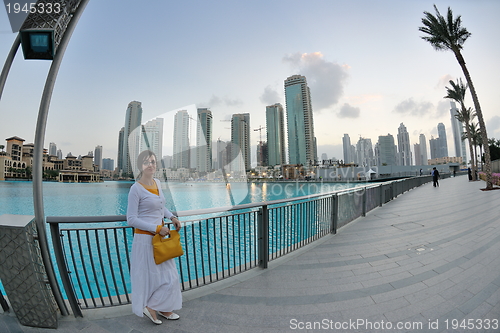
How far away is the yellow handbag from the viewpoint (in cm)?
214

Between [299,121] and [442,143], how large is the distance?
9974 cm

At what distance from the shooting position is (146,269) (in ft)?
7.19

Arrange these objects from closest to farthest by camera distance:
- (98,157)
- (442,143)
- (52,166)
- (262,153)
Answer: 1. (52,166)
2. (98,157)
3. (262,153)
4. (442,143)

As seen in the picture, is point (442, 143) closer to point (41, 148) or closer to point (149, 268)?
point (149, 268)

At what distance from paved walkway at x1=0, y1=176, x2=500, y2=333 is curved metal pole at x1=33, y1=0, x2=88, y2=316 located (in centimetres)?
53

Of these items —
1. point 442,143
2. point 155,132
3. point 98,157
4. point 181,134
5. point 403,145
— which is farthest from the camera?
point 403,145

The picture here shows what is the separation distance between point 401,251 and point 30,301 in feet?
17.3

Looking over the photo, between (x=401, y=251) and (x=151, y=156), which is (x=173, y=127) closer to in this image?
(x=151, y=156)

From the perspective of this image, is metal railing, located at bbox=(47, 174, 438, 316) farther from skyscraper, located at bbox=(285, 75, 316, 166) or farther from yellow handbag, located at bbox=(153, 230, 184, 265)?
skyscraper, located at bbox=(285, 75, 316, 166)

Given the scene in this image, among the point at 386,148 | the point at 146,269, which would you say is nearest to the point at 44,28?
the point at 146,269

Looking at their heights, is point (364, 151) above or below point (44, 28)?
above

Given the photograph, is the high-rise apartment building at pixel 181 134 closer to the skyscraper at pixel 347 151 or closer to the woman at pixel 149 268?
the woman at pixel 149 268

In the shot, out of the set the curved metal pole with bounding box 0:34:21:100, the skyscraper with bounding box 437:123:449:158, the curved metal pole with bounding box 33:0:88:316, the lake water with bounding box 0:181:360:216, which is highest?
the skyscraper with bounding box 437:123:449:158

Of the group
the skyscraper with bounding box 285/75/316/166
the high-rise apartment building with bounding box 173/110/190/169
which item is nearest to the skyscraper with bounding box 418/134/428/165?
the skyscraper with bounding box 285/75/316/166
